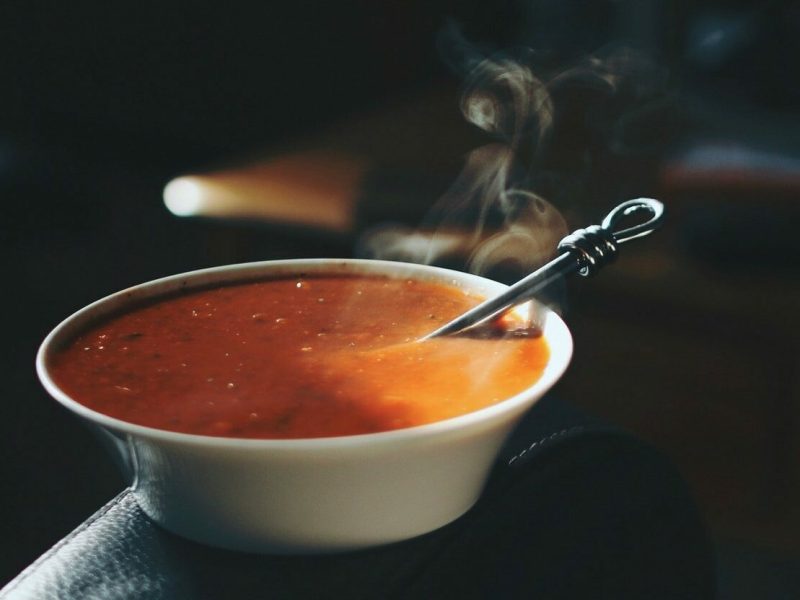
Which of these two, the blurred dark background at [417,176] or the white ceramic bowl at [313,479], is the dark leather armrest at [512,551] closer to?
the white ceramic bowl at [313,479]

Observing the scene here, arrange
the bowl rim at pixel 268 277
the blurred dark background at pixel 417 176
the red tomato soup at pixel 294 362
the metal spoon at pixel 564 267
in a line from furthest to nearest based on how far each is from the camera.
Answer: the blurred dark background at pixel 417 176 < the metal spoon at pixel 564 267 < the red tomato soup at pixel 294 362 < the bowl rim at pixel 268 277

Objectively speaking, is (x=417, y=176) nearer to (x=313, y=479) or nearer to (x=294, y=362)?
(x=294, y=362)

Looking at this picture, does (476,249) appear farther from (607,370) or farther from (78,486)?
(78,486)

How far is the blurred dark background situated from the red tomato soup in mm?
1087

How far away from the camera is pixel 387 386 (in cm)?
65

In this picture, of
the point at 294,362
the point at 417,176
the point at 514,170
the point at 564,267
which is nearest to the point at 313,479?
the point at 294,362

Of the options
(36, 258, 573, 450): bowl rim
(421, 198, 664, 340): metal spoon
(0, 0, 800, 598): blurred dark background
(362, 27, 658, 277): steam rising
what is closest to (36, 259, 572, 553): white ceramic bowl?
(36, 258, 573, 450): bowl rim

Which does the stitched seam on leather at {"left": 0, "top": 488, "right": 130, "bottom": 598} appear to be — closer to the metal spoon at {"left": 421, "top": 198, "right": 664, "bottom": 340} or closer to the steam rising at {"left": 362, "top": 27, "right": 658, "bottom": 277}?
the metal spoon at {"left": 421, "top": 198, "right": 664, "bottom": 340}

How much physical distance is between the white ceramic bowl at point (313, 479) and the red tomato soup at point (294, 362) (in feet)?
0.14

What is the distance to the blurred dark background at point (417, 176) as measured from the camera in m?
1.83

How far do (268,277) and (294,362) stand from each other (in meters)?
0.19

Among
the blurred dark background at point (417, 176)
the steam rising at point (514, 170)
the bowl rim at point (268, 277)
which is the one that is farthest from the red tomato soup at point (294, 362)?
the blurred dark background at point (417, 176)

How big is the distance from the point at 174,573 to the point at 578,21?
2.88m

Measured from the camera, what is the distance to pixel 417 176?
7.51ft
